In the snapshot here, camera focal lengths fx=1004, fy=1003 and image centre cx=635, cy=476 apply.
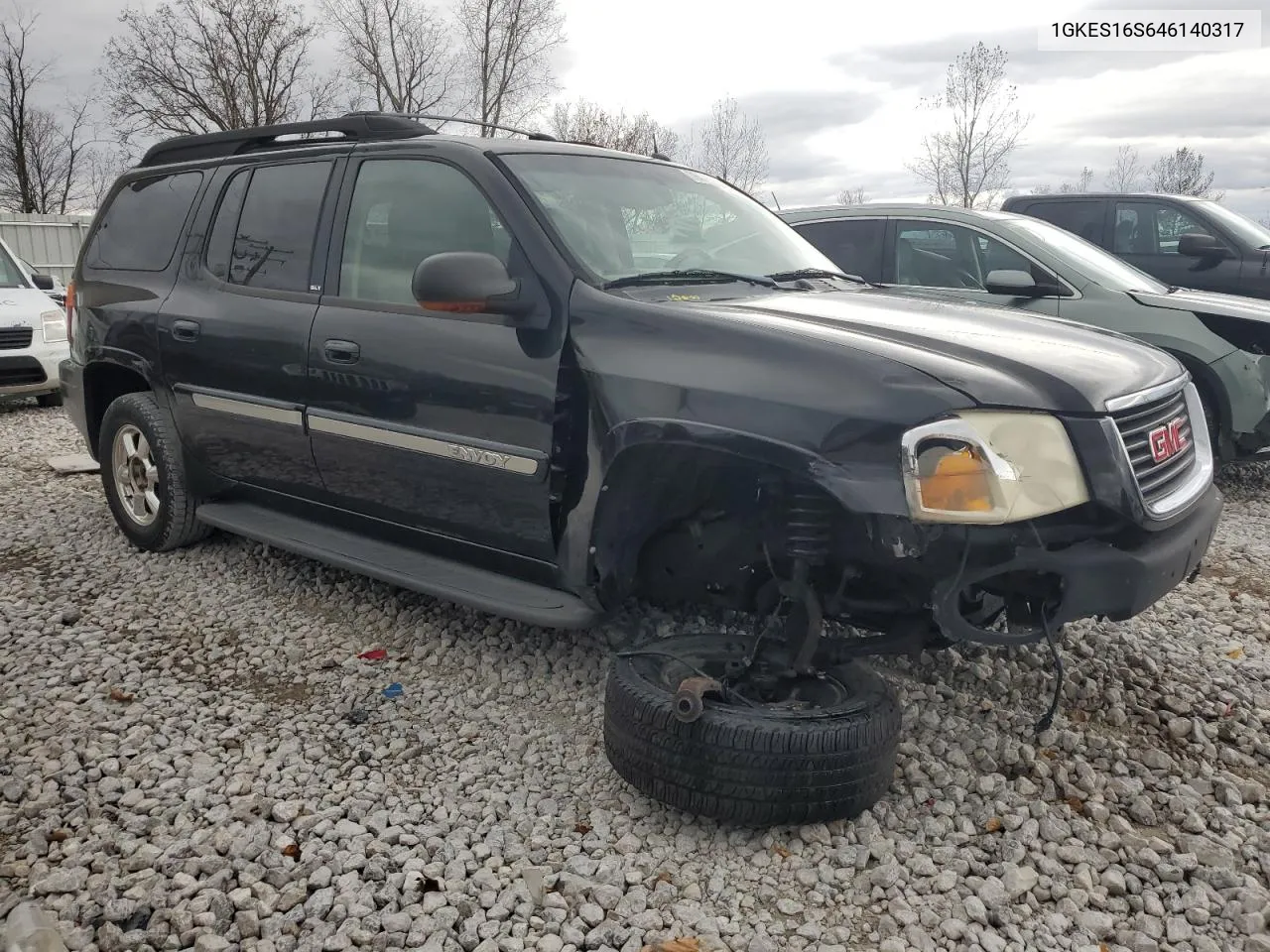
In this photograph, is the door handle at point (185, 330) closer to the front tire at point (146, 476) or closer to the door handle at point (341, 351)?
the front tire at point (146, 476)

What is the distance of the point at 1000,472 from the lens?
2.40 metres

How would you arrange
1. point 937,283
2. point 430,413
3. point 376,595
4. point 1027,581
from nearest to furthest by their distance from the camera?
1. point 1027,581
2. point 430,413
3. point 376,595
4. point 937,283

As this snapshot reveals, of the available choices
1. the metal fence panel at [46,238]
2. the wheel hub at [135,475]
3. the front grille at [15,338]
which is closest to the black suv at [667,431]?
the wheel hub at [135,475]

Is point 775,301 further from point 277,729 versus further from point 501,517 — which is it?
point 277,729

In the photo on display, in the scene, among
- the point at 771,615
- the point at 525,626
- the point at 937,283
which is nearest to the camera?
the point at 771,615

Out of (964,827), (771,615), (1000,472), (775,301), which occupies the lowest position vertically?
(964,827)

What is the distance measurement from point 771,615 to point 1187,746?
140 cm

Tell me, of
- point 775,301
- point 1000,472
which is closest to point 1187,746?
point 1000,472

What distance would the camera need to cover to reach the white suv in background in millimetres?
9219

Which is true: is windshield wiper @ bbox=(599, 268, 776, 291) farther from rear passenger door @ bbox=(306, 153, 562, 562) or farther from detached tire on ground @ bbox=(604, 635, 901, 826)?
detached tire on ground @ bbox=(604, 635, 901, 826)

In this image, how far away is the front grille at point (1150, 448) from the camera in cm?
260

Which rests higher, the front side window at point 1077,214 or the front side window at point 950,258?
the front side window at point 1077,214

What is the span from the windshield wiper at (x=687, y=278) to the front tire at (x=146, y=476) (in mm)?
2523

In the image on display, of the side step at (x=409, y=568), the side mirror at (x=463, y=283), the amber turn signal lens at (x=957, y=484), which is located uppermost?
the side mirror at (x=463, y=283)
